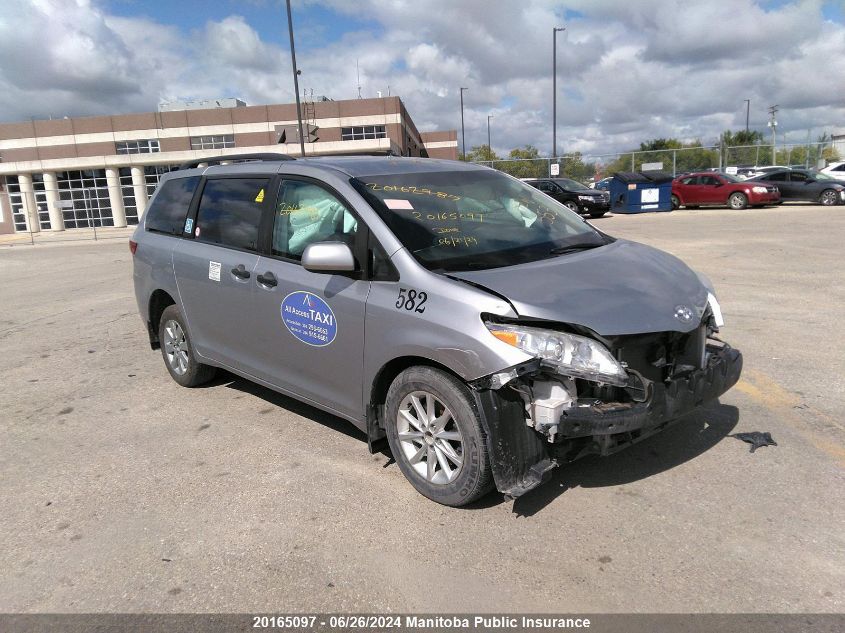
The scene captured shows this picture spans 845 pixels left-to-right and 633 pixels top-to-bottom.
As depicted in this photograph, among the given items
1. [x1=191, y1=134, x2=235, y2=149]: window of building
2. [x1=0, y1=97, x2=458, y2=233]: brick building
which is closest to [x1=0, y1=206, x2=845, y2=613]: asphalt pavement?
[x1=0, y1=97, x2=458, y2=233]: brick building

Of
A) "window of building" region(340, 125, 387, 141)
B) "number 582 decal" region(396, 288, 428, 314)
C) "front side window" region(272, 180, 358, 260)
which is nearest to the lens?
"number 582 decal" region(396, 288, 428, 314)

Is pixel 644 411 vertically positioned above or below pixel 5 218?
below

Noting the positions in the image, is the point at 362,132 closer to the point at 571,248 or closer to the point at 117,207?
the point at 117,207

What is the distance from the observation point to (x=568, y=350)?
3018 mm

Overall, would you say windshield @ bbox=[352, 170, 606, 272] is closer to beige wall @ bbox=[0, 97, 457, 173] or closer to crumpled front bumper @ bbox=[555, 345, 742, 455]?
crumpled front bumper @ bbox=[555, 345, 742, 455]

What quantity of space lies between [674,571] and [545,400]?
905 mm

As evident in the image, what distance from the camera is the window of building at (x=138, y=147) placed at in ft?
172

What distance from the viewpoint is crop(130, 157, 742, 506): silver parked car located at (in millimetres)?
3035

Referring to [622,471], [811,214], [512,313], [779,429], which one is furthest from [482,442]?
[811,214]

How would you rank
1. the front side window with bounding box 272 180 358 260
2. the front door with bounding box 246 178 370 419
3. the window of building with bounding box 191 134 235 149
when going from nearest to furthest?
the front door with bounding box 246 178 370 419 → the front side window with bounding box 272 180 358 260 → the window of building with bounding box 191 134 235 149

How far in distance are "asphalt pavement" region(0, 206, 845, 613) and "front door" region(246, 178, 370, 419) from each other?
1.57ft

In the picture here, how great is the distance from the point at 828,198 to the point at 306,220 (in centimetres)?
2614

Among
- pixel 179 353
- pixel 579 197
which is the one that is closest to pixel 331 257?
pixel 179 353

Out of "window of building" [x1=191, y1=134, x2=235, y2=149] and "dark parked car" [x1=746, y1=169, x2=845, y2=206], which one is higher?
"window of building" [x1=191, y1=134, x2=235, y2=149]
